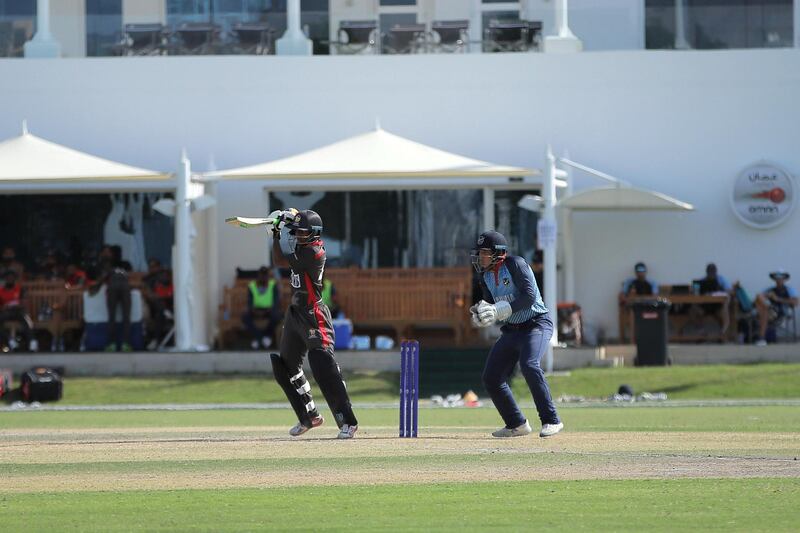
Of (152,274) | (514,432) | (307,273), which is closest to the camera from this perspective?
(307,273)

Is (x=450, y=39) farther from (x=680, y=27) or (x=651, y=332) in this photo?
(x=651, y=332)

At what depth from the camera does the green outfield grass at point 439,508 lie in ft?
28.8

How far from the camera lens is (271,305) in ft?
84.6

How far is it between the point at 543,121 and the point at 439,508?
1966 cm

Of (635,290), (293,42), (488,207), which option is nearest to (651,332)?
(635,290)

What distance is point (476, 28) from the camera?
2978cm

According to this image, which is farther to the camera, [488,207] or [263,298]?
[488,207]

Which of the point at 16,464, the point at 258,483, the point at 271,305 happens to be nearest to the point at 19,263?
the point at 271,305

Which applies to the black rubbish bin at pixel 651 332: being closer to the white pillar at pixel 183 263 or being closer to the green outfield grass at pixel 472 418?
the green outfield grass at pixel 472 418

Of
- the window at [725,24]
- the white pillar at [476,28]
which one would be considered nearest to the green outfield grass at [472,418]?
the white pillar at [476,28]

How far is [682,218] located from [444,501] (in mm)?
19755

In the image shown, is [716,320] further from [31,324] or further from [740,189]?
[31,324]

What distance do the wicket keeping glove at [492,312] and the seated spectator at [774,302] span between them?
13503 millimetres

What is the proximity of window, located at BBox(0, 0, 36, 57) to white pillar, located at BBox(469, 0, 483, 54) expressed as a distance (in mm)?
7763
